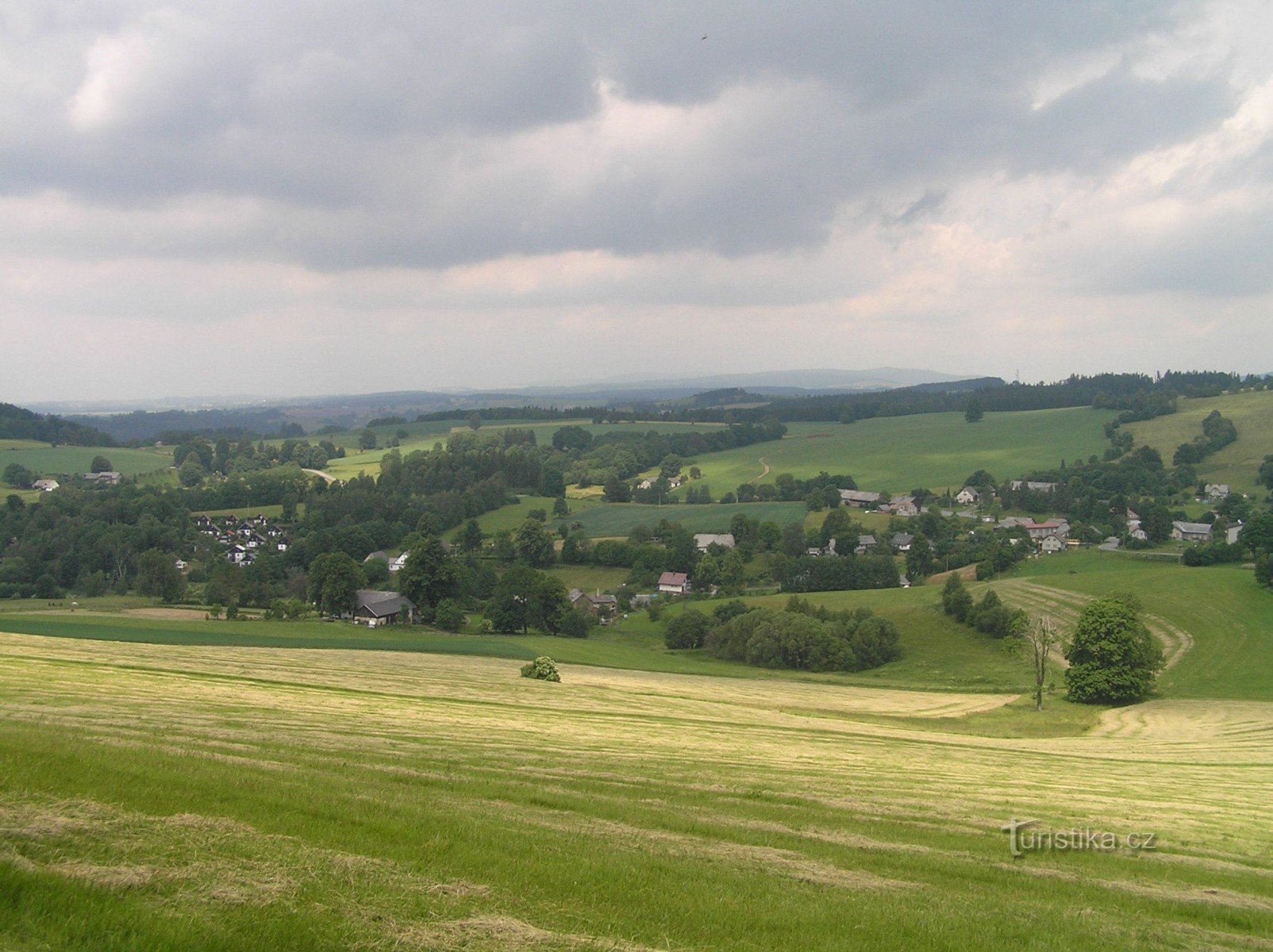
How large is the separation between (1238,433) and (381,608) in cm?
14476

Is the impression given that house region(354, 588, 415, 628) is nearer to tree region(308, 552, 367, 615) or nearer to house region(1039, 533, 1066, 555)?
tree region(308, 552, 367, 615)

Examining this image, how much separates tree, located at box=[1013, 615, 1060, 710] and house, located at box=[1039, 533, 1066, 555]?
4079 cm

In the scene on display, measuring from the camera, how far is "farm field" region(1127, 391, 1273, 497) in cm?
13038

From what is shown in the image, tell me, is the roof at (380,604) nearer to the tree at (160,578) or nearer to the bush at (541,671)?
the tree at (160,578)

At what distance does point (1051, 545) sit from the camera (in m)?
110

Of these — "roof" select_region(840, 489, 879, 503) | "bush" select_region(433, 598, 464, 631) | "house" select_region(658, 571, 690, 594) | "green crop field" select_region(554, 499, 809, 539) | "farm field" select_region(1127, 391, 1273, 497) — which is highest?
"farm field" select_region(1127, 391, 1273, 497)

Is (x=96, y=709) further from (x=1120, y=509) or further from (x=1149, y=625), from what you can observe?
(x=1120, y=509)

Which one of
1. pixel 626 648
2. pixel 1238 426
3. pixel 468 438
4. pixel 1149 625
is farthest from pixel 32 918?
pixel 468 438

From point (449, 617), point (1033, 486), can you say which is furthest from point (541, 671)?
point (1033, 486)

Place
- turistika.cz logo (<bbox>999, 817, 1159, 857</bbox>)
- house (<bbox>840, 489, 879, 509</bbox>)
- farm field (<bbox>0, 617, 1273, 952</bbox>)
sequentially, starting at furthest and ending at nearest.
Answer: house (<bbox>840, 489, 879, 509</bbox>)
turistika.cz logo (<bbox>999, 817, 1159, 857</bbox>)
farm field (<bbox>0, 617, 1273, 952</bbox>)

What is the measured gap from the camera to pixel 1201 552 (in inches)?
3391

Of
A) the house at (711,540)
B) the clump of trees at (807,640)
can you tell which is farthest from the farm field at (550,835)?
the house at (711,540)

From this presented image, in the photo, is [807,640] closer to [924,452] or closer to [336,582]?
[336,582]

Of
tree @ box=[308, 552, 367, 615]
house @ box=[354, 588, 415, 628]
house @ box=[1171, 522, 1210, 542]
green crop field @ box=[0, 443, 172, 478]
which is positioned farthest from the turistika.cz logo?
green crop field @ box=[0, 443, 172, 478]
